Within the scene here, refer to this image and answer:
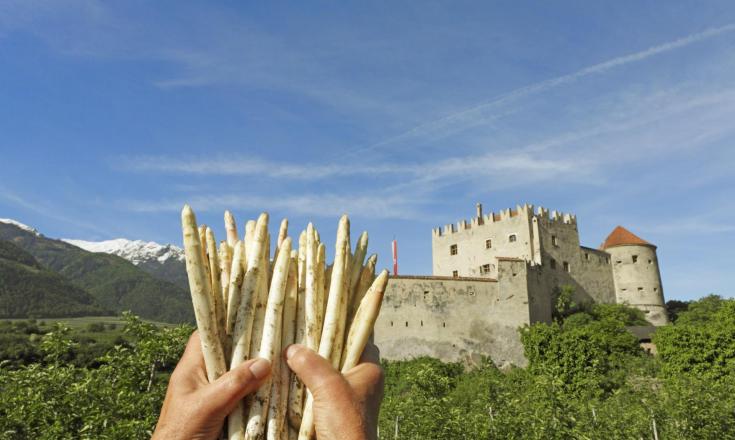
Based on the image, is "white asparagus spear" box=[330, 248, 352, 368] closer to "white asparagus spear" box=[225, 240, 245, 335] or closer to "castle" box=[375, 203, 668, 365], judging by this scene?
"white asparagus spear" box=[225, 240, 245, 335]

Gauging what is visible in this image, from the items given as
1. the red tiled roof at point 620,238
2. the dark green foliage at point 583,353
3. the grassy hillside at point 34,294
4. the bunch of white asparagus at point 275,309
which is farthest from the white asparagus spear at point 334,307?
the grassy hillside at point 34,294

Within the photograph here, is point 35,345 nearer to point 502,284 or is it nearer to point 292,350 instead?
point 502,284

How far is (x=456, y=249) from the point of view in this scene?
206 feet

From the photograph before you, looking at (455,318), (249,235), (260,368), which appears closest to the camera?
(260,368)

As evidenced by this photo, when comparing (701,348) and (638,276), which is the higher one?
(638,276)

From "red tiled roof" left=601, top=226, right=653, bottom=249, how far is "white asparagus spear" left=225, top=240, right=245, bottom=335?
223 ft

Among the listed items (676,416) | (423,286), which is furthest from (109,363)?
(423,286)

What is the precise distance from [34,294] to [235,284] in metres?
162

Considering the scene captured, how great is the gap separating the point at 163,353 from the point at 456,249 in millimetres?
51684

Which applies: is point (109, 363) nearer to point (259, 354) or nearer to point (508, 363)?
point (259, 354)

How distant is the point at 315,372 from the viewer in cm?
342

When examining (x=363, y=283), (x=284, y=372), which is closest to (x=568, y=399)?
(x=363, y=283)

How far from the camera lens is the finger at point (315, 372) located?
3.36 m

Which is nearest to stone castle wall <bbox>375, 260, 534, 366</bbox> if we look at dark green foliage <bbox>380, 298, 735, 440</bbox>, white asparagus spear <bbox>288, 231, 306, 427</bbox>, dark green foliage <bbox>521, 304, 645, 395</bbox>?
dark green foliage <bbox>380, 298, 735, 440</bbox>
